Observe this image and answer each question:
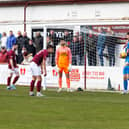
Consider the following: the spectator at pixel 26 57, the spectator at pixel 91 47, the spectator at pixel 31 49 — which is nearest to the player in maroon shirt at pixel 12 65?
the spectator at pixel 26 57

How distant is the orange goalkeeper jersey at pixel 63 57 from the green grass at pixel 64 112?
12.8 feet

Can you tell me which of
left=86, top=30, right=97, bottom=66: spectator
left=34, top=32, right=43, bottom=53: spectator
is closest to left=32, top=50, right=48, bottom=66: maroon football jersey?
left=86, top=30, right=97, bottom=66: spectator

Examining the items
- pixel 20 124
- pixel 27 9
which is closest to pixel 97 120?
pixel 20 124

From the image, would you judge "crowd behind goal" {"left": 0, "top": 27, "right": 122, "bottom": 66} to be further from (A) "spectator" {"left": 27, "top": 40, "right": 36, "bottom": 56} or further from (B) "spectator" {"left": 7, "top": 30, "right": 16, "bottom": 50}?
(B) "spectator" {"left": 7, "top": 30, "right": 16, "bottom": 50}

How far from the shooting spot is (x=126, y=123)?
14.4 metres

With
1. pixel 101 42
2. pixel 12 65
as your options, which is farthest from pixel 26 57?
pixel 101 42

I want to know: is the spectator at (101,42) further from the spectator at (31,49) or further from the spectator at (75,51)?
the spectator at (31,49)

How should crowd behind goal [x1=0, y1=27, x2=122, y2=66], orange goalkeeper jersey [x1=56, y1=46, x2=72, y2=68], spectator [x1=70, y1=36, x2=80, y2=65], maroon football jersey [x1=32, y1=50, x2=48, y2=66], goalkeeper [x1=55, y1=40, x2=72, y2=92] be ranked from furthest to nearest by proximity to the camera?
spectator [x1=70, y1=36, x2=80, y2=65]
crowd behind goal [x1=0, y1=27, x2=122, y2=66]
orange goalkeeper jersey [x1=56, y1=46, x2=72, y2=68]
goalkeeper [x1=55, y1=40, x2=72, y2=92]
maroon football jersey [x1=32, y1=50, x2=48, y2=66]

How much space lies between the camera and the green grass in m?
14.2

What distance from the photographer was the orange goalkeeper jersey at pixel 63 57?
26219mm

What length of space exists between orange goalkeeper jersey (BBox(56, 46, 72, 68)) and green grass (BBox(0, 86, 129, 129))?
3892mm

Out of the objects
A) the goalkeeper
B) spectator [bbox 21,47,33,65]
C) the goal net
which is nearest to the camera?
the goalkeeper

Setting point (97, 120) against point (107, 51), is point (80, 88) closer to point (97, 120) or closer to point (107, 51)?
point (107, 51)

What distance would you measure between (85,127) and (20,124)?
1417 mm
